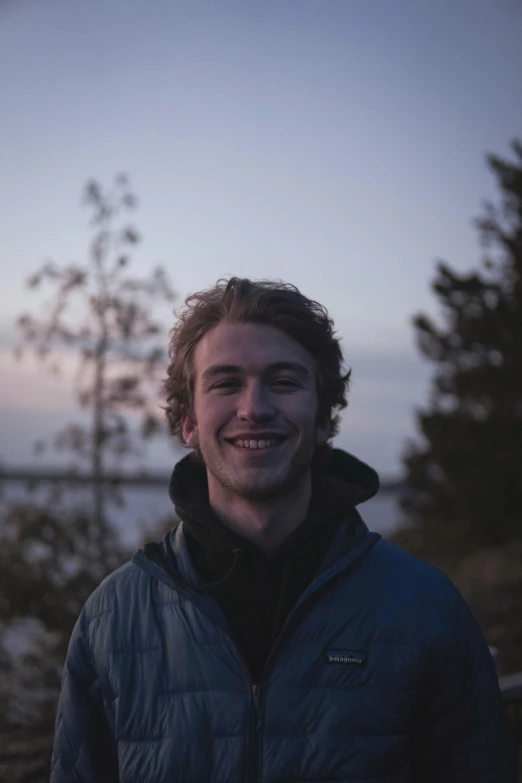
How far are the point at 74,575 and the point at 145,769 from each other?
864 centimetres

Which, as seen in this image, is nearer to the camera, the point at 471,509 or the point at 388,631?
the point at 388,631

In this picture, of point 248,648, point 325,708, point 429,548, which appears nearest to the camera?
point 325,708

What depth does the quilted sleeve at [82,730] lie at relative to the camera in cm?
220

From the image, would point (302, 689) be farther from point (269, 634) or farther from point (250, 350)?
point (250, 350)

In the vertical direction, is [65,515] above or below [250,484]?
above

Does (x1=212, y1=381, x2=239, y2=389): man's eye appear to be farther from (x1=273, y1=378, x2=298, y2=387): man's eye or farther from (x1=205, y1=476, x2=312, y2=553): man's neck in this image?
(x1=205, y1=476, x2=312, y2=553): man's neck

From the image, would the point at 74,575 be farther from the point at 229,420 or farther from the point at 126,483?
the point at 229,420

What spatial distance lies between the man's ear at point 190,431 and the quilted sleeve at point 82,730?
0.69 m

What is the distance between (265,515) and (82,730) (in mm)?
809

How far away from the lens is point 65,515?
10.4 meters

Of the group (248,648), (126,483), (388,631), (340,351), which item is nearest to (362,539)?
(388,631)

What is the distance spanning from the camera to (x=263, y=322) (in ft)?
7.80

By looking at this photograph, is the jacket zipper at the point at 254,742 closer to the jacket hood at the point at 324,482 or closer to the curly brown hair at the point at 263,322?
the jacket hood at the point at 324,482

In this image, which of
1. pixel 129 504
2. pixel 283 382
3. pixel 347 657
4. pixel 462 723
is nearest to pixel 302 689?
pixel 347 657
